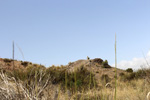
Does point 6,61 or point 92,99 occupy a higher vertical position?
point 6,61

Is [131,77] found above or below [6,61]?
below

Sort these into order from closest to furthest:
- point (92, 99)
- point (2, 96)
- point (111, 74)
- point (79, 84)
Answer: point (2, 96) < point (92, 99) < point (79, 84) < point (111, 74)

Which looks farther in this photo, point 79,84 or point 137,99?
point 79,84

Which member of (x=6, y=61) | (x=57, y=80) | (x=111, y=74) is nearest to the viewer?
(x=57, y=80)

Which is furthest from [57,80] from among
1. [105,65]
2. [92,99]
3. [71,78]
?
[105,65]

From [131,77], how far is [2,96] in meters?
11.5

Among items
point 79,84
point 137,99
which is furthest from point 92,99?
point 79,84

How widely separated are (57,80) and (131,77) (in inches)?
228

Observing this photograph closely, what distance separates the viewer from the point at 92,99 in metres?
4.98

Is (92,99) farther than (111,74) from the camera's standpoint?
No

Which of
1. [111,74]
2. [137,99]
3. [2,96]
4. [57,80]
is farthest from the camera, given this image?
[111,74]

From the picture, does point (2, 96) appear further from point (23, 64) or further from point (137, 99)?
point (23, 64)

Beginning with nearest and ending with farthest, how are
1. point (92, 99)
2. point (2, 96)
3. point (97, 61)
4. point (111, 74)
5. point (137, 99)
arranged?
point (2, 96), point (137, 99), point (92, 99), point (111, 74), point (97, 61)

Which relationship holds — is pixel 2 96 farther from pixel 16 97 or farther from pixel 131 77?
pixel 131 77
